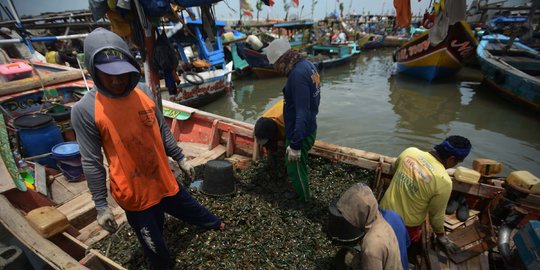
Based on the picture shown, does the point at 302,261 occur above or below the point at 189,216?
below

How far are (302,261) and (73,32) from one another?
2000 centimetres

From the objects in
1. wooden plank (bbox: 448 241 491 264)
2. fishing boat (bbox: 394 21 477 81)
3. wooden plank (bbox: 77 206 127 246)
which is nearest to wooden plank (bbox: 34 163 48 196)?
wooden plank (bbox: 77 206 127 246)

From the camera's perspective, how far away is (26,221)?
2.17 m

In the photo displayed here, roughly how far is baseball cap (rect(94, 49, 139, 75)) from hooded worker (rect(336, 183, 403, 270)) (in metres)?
1.58

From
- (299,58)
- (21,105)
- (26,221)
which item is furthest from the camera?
(21,105)

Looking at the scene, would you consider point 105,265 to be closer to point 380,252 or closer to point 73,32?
point 380,252

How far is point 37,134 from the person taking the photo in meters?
3.71

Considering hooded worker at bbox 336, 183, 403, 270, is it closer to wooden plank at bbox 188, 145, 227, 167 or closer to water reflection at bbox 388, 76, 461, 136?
wooden plank at bbox 188, 145, 227, 167

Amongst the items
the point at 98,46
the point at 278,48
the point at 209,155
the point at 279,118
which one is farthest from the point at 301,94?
the point at 209,155

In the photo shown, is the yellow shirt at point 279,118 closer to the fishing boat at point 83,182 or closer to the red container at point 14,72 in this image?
the fishing boat at point 83,182

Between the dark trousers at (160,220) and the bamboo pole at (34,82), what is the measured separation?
13.5 feet

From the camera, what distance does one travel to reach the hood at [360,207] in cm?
160

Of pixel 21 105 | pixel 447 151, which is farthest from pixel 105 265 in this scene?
pixel 21 105

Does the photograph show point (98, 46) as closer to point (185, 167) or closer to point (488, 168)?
point (185, 167)
